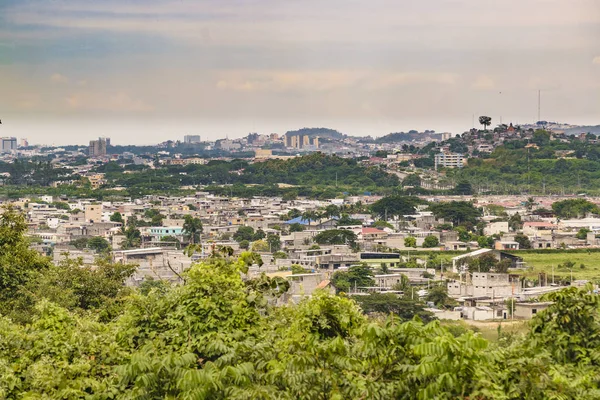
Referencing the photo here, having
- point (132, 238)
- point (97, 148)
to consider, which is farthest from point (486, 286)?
point (97, 148)

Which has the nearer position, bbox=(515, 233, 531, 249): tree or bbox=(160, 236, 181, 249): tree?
bbox=(515, 233, 531, 249): tree

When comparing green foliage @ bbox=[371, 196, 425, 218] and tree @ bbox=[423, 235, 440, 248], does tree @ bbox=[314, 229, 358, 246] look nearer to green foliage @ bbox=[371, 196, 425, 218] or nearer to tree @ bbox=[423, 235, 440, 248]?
tree @ bbox=[423, 235, 440, 248]

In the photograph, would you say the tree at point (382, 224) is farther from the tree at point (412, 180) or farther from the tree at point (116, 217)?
the tree at point (412, 180)

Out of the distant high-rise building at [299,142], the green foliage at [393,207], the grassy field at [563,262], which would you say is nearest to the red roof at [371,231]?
the grassy field at [563,262]

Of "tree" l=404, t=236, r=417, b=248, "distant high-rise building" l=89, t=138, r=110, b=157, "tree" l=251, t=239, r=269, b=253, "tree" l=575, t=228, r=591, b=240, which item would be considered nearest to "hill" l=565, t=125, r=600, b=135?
"distant high-rise building" l=89, t=138, r=110, b=157

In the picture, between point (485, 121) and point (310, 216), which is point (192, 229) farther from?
point (485, 121)

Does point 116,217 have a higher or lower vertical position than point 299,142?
lower

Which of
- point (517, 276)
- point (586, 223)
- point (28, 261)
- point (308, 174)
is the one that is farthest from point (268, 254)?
point (308, 174)
